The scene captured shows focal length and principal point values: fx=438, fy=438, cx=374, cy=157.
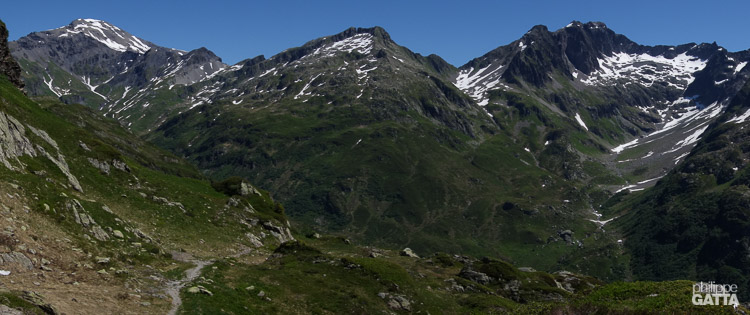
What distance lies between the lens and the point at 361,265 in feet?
164

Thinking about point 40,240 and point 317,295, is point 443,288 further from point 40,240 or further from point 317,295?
point 40,240

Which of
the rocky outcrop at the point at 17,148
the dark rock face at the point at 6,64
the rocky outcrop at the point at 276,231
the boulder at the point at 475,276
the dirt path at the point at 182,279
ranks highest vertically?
the dark rock face at the point at 6,64

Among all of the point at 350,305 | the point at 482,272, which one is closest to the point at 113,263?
the point at 350,305

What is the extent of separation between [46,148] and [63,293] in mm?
34183

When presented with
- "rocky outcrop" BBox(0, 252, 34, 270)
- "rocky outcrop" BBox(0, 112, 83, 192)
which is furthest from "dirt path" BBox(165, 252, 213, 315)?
"rocky outcrop" BBox(0, 112, 83, 192)

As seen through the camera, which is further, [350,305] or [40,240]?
[350,305]

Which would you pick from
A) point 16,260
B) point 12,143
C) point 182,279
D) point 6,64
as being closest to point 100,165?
point 12,143

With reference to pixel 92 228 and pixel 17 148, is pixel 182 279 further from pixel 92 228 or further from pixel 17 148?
pixel 17 148

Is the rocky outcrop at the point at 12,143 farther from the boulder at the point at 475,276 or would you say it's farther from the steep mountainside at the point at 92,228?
the boulder at the point at 475,276

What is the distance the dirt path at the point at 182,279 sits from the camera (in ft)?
94.8

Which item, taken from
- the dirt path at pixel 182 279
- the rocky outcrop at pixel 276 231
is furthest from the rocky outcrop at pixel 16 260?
the rocky outcrop at pixel 276 231

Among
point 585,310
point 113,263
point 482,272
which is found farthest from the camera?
point 482,272

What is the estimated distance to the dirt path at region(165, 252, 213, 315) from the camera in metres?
28.9

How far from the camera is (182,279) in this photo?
113 ft
